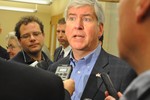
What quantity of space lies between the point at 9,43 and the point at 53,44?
5.07 meters

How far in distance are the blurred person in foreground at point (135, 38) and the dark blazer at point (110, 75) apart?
886 millimetres

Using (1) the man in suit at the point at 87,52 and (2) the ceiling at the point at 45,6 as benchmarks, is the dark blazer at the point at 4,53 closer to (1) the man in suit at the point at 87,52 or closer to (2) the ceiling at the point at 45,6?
(1) the man in suit at the point at 87,52

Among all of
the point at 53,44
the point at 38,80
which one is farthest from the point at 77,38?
the point at 53,44

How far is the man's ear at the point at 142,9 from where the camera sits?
1.71 feet

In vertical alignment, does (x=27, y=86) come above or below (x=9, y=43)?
above

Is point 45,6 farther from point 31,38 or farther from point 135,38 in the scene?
point 135,38

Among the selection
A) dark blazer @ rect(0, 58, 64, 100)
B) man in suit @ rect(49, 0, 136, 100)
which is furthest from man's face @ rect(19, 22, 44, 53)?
dark blazer @ rect(0, 58, 64, 100)

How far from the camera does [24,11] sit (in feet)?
30.6

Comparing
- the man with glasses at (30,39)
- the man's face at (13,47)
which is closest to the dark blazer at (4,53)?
the man's face at (13,47)

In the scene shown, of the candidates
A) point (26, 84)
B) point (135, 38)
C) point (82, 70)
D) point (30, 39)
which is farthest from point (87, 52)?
point (135, 38)

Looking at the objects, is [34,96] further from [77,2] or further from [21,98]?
[77,2]

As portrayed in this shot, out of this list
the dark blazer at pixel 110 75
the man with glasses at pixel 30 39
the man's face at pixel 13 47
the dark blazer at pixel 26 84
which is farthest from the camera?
the man's face at pixel 13 47

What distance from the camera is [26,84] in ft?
2.30

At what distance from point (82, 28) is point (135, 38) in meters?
1.08
